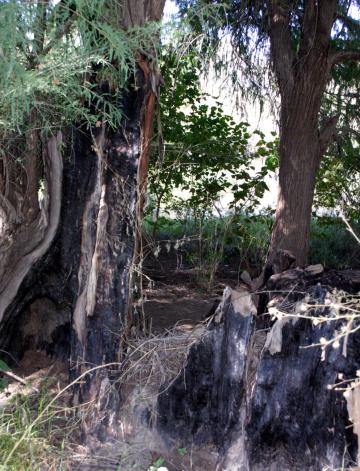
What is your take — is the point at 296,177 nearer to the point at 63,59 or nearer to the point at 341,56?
the point at 341,56

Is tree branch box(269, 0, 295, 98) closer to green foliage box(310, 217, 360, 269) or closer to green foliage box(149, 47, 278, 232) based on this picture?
green foliage box(149, 47, 278, 232)

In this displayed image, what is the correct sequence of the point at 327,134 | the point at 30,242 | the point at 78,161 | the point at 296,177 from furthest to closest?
the point at 327,134 < the point at 296,177 < the point at 30,242 < the point at 78,161

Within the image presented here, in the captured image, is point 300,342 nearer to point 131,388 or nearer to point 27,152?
point 131,388

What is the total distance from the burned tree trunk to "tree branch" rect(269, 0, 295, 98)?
13.8ft

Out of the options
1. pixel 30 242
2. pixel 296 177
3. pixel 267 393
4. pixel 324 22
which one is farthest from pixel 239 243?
pixel 267 393

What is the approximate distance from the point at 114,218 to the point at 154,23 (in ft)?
4.19

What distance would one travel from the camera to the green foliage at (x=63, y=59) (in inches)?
130

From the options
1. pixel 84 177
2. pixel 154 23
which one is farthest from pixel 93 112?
pixel 154 23

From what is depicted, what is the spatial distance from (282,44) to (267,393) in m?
5.12

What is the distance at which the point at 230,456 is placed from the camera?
361cm

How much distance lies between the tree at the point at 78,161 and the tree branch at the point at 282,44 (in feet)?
11.7

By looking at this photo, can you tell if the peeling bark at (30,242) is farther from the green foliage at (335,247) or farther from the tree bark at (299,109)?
the green foliage at (335,247)

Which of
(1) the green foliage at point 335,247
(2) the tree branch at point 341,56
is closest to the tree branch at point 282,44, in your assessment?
(2) the tree branch at point 341,56

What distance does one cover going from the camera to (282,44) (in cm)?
738
